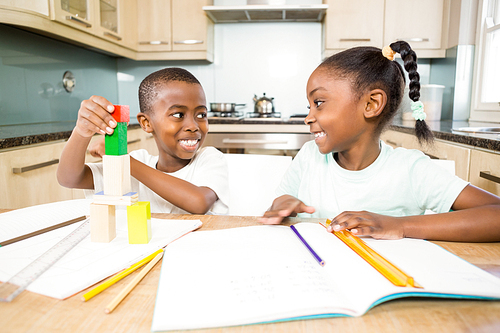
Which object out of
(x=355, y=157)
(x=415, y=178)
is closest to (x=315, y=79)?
(x=355, y=157)

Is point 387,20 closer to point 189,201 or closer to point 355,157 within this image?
point 355,157

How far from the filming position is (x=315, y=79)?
909 mm

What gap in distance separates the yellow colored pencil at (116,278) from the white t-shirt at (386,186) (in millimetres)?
586

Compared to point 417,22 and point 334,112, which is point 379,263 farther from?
point 417,22

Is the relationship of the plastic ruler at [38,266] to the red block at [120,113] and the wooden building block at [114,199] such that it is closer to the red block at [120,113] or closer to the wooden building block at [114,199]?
the wooden building block at [114,199]

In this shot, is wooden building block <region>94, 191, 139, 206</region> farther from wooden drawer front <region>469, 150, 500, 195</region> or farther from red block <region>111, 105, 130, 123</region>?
wooden drawer front <region>469, 150, 500, 195</region>

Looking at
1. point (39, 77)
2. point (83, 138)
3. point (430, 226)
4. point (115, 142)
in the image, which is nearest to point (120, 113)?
point (115, 142)

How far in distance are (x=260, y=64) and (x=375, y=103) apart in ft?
8.03

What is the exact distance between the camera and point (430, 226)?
599 millimetres

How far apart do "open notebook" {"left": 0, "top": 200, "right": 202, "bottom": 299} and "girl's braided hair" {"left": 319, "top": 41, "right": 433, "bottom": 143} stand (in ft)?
1.73

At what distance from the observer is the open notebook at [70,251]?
0.42 meters

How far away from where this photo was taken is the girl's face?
874mm

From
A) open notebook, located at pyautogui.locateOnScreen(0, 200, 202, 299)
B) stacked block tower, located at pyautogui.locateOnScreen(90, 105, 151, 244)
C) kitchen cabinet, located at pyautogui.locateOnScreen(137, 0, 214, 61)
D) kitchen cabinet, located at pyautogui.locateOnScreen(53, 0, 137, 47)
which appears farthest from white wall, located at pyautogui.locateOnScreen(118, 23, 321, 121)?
stacked block tower, located at pyautogui.locateOnScreen(90, 105, 151, 244)

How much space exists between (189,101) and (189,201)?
0.32 metres
